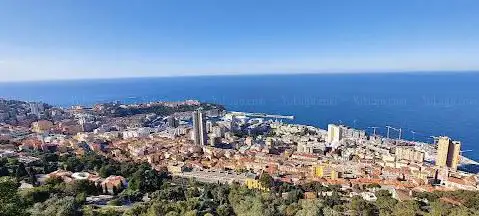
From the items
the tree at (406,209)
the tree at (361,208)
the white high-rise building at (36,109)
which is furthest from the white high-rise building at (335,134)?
the white high-rise building at (36,109)

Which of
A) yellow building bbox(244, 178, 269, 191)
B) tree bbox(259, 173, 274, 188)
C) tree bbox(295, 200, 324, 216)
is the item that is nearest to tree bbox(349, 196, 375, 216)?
tree bbox(295, 200, 324, 216)

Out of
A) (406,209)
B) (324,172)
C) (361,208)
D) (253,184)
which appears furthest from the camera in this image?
(324,172)

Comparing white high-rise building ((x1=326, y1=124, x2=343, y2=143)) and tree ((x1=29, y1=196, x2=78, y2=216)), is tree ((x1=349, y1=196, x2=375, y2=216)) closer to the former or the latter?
tree ((x1=29, y1=196, x2=78, y2=216))

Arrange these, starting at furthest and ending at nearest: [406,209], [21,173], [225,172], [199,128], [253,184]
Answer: [199,128] → [225,172] → [253,184] → [21,173] → [406,209]

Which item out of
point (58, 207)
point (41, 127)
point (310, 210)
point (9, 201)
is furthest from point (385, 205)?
point (41, 127)

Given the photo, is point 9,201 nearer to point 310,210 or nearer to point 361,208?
point 310,210

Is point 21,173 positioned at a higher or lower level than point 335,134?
higher
